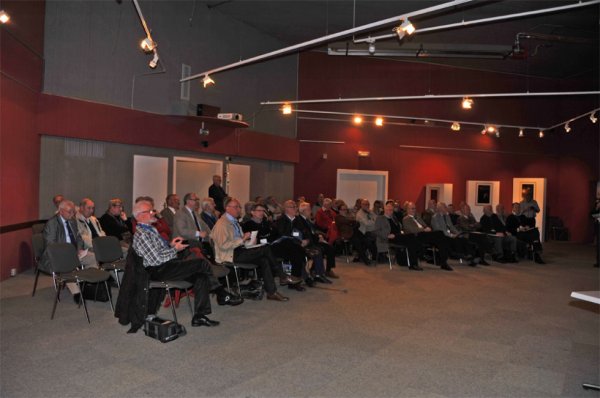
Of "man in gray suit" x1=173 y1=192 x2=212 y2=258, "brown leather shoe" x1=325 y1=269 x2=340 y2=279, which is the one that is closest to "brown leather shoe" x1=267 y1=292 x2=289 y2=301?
"man in gray suit" x1=173 y1=192 x2=212 y2=258

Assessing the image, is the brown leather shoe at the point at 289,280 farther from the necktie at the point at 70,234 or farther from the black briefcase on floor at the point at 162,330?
the necktie at the point at 70,234

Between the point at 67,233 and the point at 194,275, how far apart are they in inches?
80.0

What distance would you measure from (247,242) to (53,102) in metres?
4.51

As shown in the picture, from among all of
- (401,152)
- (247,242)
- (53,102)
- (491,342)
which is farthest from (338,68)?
(491,342)

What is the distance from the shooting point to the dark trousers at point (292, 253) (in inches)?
267

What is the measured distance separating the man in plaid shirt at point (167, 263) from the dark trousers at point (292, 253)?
70.9 inches

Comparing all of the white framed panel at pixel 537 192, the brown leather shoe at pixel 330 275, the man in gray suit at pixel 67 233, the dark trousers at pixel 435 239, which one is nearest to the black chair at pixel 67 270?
the man in gray suit at pixel 67 233

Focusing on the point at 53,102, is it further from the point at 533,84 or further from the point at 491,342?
the point at 533,84

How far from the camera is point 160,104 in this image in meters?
9.98

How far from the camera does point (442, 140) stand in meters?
15.1

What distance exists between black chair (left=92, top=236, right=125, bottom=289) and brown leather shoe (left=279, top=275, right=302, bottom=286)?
6.69ft

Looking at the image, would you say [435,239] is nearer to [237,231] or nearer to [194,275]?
[237,231]

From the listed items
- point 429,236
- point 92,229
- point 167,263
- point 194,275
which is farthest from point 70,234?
point 429,236

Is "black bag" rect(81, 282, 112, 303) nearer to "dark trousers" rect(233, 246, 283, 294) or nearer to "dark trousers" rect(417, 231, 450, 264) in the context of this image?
"dark trousers" rect(233, 246, 283, 294)
